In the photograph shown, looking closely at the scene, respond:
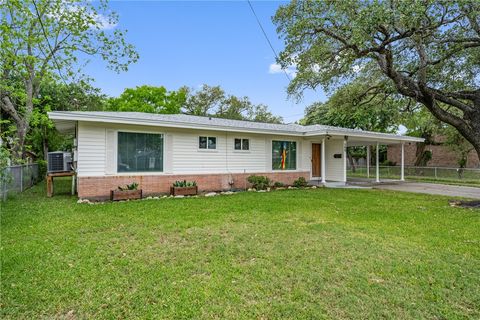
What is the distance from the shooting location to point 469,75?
32.1 ft

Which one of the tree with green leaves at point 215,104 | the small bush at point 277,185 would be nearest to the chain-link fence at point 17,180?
the small bush at point 277,185

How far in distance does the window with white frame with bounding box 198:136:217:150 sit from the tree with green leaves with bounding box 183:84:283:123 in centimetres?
2086

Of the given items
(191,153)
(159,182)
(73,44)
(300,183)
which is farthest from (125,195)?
(73,44)

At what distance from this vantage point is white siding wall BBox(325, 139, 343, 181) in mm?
15016

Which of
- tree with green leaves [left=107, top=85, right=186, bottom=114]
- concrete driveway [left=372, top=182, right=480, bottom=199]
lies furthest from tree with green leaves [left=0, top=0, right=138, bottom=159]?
concrete driveway [left=372, top=182, right=480, bottom=199]

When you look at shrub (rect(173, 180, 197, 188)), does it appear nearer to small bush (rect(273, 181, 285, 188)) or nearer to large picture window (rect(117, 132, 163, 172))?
large picture window (rect(117, 132, 163, 172))

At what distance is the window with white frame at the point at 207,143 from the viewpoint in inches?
431

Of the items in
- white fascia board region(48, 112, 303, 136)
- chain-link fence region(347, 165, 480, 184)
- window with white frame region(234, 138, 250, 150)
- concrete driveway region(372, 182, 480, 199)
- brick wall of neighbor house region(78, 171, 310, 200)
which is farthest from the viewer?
chain-link fence region(347, 165, 480, 184)

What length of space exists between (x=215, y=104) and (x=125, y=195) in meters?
25.2

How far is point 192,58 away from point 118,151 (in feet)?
38.6

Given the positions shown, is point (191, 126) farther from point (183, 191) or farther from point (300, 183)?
point (300, 183)

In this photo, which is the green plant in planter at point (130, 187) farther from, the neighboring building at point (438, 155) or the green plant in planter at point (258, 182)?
the neighboring building at point (438, 155)

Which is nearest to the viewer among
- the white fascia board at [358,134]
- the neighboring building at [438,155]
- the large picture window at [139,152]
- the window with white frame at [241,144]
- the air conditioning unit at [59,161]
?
the large picture window at [139,152]

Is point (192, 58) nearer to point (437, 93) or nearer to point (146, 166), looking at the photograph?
point (146, 166)
